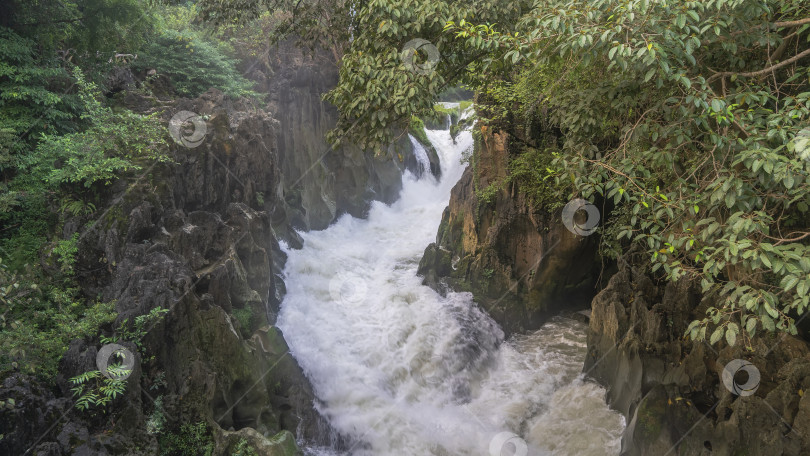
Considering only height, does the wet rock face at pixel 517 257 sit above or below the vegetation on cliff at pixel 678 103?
below

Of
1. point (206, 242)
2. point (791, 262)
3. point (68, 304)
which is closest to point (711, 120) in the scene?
point (791, 262)

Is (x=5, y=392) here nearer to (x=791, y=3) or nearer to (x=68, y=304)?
(x=68, y=304)

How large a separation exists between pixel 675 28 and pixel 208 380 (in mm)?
7226

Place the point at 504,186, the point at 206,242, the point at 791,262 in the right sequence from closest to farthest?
the point at 791,262 < the point at 206,242 < the point at 504,186

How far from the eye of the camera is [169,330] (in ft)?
22.1

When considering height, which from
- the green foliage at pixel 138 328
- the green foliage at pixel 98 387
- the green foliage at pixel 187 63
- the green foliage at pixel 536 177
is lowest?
the green foliage at pixel 98 387

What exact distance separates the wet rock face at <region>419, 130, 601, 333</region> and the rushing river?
1.61 feet

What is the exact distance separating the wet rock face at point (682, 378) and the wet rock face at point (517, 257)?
2.02 meters

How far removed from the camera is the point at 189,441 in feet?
20.8

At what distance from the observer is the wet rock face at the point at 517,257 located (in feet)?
34.8

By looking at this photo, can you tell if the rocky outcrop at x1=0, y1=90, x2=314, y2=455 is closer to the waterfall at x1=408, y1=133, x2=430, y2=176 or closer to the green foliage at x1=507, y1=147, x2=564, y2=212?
the green foliage at x1=507, y1=147, x2=564, y2=212

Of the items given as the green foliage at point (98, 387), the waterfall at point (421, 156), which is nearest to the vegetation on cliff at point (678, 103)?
the green foliage at point (98, 387)

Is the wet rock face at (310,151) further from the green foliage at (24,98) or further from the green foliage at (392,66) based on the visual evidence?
the green foliage at (392,66)

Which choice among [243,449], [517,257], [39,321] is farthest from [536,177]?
[39,321]
